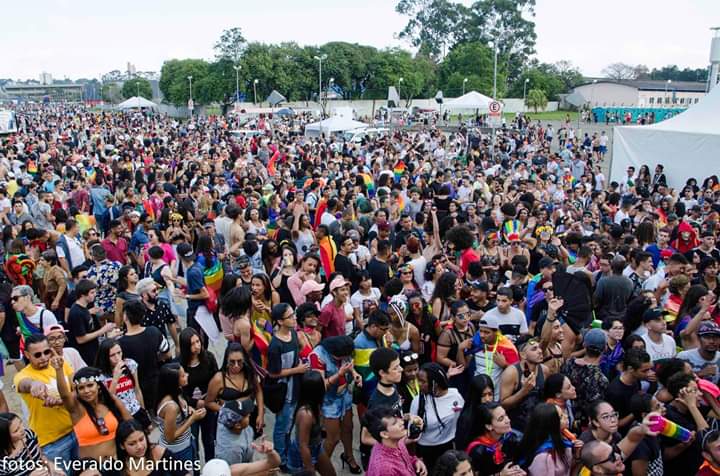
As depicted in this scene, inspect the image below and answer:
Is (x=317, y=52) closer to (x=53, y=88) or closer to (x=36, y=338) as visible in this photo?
(x=36, y=338)

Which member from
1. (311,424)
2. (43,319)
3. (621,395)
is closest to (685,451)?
(621,395)

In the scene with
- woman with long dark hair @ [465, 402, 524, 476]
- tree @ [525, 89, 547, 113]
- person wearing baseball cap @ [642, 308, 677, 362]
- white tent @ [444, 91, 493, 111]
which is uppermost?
tree @ [525, 89, 547, 113]

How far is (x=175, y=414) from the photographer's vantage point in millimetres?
3879

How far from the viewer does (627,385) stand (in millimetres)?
4223

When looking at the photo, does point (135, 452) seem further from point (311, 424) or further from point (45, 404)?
point (311, 424)

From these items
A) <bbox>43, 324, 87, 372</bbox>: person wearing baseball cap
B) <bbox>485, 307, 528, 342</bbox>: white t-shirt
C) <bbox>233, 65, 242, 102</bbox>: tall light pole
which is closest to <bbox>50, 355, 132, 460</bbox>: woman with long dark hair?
<bbox>43, 324, 87, 372</bbox>: person wearing baseball cap

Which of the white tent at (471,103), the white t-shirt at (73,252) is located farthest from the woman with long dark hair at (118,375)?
the white tent at (471,103)

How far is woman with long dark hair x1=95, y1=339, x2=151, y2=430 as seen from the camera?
4.14 metres

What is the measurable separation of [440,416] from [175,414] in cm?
179

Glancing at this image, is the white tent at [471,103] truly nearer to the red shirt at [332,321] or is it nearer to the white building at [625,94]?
the red shirt at [332,321]

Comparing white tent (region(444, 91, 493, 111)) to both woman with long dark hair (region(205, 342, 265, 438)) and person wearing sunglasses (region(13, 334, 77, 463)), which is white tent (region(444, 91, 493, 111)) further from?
person wearing sunglasses (region(13, 334, 77, 463))

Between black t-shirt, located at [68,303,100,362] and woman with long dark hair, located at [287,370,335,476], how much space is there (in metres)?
2.32

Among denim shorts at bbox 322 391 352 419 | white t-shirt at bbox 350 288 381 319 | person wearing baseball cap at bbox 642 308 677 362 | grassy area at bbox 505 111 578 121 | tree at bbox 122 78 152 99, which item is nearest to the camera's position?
denim shorts at bbox 322 391 352 419

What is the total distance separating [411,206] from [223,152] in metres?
9.80
